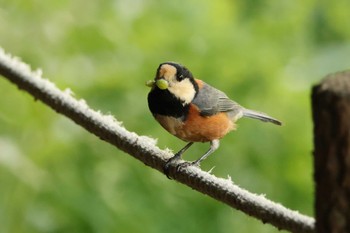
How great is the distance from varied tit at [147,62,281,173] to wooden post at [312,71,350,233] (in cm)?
32

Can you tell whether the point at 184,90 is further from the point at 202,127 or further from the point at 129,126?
the point at 129,126

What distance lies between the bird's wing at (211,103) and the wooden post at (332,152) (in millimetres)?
479

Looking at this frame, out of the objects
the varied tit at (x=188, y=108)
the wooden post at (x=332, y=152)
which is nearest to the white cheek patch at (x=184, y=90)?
the varied tit at (x=188, y=108)

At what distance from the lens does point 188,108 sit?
96 centimetres

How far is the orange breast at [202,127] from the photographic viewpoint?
942 mm

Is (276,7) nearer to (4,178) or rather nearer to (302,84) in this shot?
(302,84)

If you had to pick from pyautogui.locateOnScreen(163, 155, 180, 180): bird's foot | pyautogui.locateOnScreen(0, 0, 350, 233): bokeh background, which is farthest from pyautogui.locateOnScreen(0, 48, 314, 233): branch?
pyautogui.locateOnScreen(0, 0, 350, 233): bokeh background

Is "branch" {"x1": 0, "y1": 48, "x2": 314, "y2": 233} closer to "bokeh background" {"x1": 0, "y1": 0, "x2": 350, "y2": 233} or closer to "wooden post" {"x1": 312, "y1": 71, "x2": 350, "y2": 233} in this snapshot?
"wooden post" {"x1": 312, "y1": 71, "x2": 350, "y2": 233}

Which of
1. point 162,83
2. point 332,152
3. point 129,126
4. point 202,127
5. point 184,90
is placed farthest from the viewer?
point 129,126

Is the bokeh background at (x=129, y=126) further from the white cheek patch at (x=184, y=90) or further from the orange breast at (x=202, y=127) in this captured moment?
the white cheek patch at (x=184, y=90)

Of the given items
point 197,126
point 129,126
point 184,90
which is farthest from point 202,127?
point 129,126

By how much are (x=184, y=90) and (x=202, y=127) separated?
4.8 inches

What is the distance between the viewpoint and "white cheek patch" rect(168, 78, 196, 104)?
0.82m

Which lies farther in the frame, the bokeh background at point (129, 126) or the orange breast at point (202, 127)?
the bokeh background at point (129, 126)
